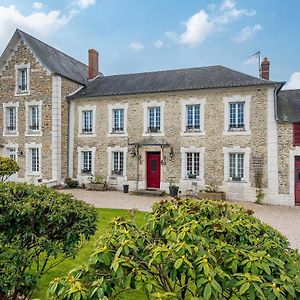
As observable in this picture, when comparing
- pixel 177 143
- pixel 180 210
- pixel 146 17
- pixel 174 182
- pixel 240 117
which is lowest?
pixel 174 182

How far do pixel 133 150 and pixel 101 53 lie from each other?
9371 millimetres

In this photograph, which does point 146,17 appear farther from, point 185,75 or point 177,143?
point 177,143

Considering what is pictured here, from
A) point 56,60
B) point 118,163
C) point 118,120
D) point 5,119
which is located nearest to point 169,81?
point 118,120

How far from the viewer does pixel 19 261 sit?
10.9 ft

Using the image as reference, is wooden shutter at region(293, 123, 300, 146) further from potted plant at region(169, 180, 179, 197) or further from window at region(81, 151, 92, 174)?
window at region(81, 151, 92, 174)

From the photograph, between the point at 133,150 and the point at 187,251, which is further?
the point at 133,150

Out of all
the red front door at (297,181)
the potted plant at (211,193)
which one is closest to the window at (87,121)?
the potted plant at (211,193)

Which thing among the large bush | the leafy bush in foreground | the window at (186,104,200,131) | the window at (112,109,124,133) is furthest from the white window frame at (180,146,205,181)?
the leafy bush in foreground

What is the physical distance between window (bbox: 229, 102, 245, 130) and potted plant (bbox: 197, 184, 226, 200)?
327cm

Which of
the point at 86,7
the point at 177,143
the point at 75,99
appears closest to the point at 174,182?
the point at 177,143

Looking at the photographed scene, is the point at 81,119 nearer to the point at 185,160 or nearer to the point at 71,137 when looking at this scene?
the point at 71,137

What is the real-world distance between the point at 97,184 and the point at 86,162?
1.97 m

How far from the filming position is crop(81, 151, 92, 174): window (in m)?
17.6

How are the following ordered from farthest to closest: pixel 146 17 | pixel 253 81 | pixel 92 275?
pixel 253 81, pixel 146 17, pixel 92 275
